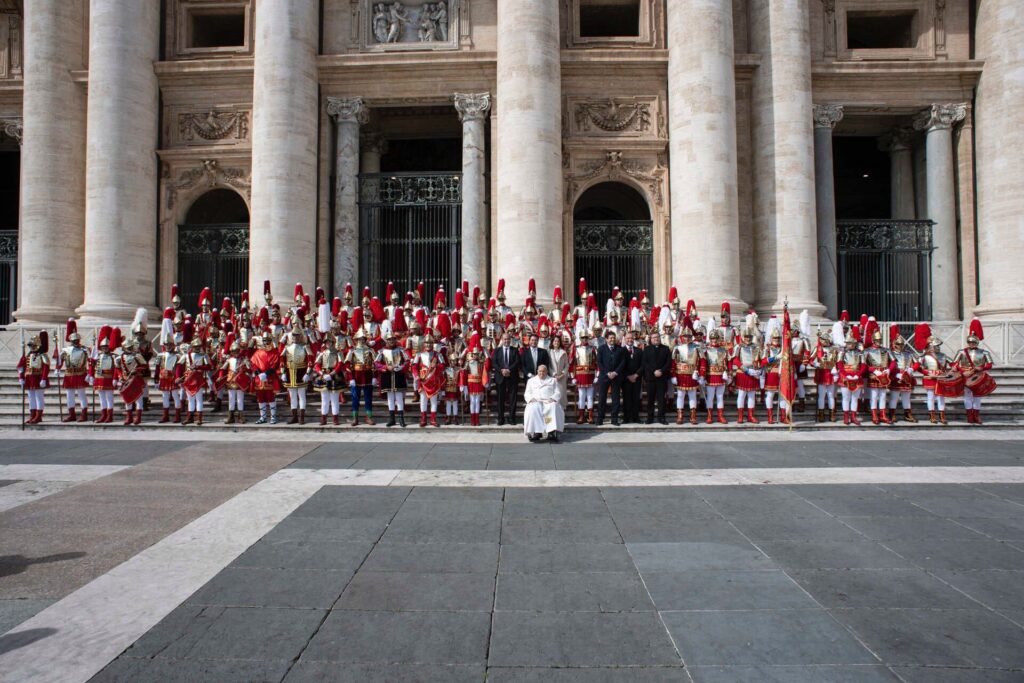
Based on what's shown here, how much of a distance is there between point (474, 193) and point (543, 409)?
9874mm

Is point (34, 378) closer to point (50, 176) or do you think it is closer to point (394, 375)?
point (394, 375)

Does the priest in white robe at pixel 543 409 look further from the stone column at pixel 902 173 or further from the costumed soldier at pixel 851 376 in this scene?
the stone column at pixel 902 173

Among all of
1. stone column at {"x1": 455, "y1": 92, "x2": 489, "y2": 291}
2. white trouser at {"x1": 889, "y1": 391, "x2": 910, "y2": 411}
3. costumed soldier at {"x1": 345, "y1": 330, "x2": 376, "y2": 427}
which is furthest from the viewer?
stone column at {"x1": 455, "y1": 92, "x2": 489, "y2": 291}

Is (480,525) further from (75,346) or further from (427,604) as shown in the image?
(75,346)

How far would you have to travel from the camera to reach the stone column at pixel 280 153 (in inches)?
654

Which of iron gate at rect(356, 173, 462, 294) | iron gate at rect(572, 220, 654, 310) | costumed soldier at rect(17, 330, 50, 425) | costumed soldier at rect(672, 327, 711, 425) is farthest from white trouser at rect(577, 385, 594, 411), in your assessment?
costumed soldier at rect(17, 330, 50, 425)

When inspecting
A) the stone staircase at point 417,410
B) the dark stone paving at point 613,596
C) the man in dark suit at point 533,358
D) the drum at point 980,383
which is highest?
the man in dark suit at point 533,358

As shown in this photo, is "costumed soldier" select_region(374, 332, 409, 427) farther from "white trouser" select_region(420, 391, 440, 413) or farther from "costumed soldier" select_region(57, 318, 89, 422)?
"costumed soldier" select_region(57, 318, 89, 422)

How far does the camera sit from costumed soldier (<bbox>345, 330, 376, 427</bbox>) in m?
11.4

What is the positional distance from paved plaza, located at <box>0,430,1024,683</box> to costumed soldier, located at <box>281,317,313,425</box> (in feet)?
13.2

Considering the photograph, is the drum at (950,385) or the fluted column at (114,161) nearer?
the drum at (950,385)

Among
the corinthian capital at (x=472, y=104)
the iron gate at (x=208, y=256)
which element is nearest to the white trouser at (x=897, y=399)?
the corinthian capital at (x=472, y=104)

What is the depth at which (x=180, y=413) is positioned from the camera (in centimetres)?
1184

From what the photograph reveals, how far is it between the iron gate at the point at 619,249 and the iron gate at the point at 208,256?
1028 cm
